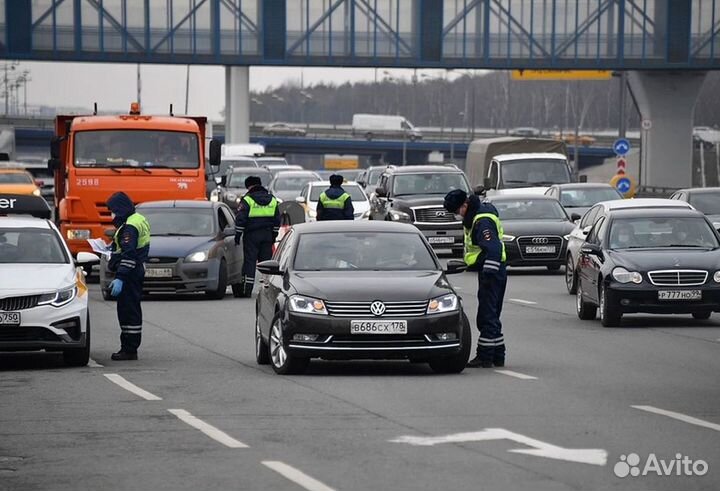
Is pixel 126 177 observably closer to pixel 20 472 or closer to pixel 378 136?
pixel 20 472

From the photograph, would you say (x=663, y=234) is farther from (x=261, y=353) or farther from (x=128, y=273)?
(x=128, y=273)

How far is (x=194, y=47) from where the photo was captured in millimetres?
74375

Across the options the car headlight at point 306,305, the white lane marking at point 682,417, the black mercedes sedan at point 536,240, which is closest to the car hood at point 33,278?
the car headlight at point 306,305

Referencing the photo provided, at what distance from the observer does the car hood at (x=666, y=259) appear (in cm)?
2136

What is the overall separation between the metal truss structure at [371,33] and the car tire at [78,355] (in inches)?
2177

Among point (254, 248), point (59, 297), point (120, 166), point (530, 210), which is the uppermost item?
point (120, 166)

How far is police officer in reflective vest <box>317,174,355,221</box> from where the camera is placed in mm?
30031

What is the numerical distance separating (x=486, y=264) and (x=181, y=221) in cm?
1244

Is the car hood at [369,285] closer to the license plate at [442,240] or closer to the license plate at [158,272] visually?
the license plate at [158,272]

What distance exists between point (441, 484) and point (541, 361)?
318 inches

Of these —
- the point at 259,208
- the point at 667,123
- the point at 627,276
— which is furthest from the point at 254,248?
the point at 667,123

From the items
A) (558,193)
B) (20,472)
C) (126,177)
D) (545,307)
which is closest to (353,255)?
(20,472)

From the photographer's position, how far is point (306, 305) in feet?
50.3

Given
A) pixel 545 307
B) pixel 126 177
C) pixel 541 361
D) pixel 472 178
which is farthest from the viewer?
pixel 472 178
